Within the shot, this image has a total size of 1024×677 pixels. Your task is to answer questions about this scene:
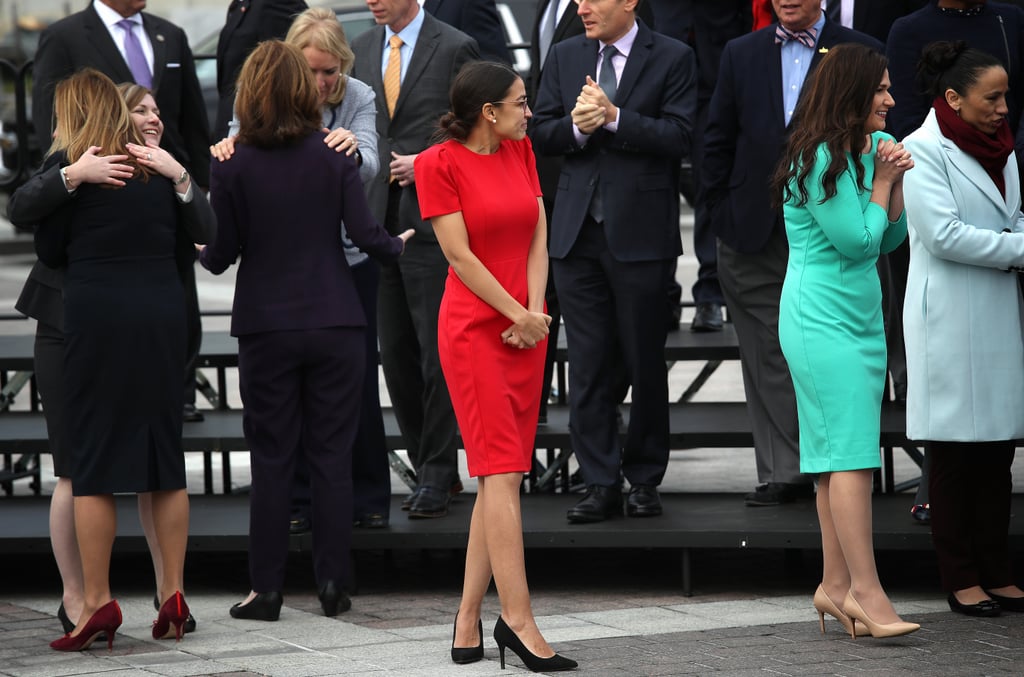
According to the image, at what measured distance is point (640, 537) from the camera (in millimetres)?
6922

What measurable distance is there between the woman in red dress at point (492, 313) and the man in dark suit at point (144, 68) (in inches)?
91.6

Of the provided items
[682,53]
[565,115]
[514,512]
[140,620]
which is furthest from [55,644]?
[682,53]

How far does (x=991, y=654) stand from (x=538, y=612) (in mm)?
1773

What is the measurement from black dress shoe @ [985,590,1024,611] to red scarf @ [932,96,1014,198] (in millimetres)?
1488

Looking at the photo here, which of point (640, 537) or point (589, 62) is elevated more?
point (589, 62)

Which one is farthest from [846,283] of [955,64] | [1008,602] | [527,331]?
[1008,602]

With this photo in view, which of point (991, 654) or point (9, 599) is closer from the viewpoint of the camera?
point (991, 654)

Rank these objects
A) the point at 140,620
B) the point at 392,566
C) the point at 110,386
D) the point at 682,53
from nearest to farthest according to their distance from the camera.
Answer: the point at 110,386 < the point at 140,620 < the point at 682,53 < the point at 392,566

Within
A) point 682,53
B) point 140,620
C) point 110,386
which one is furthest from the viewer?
point 682,53

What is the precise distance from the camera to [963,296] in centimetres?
635

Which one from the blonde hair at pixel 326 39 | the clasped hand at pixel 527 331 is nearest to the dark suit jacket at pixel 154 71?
the blonde hair at pixel 326 39

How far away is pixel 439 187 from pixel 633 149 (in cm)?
154

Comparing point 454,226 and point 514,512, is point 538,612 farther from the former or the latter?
point 454,226

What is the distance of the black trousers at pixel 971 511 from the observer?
6441 mm
